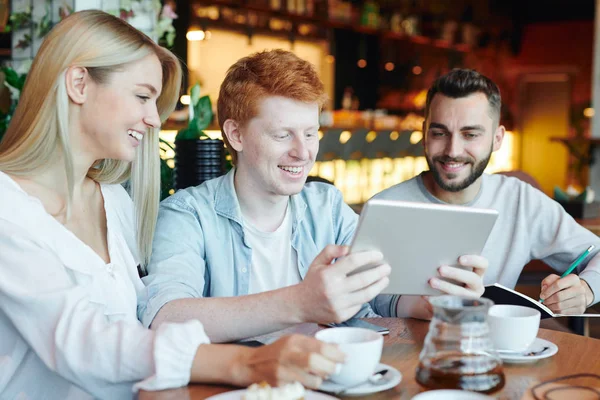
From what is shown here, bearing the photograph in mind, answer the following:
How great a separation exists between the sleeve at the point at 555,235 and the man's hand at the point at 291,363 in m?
1.28

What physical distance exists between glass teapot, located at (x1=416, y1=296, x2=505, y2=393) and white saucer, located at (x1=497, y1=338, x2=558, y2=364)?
0.16 metres

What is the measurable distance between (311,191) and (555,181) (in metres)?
10.5

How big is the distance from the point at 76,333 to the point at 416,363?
562 mm

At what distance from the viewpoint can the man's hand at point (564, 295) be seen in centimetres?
172

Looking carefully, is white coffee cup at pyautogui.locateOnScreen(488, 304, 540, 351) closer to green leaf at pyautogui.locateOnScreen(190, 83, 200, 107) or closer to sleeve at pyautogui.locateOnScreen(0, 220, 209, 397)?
sleeve at pyautogui.locateOnScreen(0, 220, 209, 397)

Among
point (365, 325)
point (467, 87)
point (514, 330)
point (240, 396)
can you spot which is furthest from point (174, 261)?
point (467, 87)

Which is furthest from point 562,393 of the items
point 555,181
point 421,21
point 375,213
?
point 555,181

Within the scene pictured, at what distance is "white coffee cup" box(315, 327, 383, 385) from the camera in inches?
40.1

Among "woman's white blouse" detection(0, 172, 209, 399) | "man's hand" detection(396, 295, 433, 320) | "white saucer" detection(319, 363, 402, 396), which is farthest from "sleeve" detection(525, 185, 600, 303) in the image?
"woman's white blouse" detection(0, 172, 209, 399)

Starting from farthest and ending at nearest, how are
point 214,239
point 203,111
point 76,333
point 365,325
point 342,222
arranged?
1. point 203,111
2. point 342,222
3. point 214,239
4. point 365,325
5. point 76,333

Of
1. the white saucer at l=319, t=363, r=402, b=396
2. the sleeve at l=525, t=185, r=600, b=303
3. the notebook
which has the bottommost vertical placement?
the white saucer at l=319, t=363, r=402, b=396

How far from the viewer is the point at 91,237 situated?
1.49 metres

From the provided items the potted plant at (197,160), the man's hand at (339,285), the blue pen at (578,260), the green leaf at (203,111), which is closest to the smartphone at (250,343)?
the man's hand at (339,285)

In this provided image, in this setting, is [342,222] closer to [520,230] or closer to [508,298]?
[508,298]
